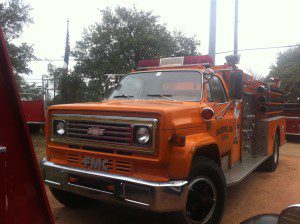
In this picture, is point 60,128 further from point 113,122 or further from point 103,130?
point 113,122

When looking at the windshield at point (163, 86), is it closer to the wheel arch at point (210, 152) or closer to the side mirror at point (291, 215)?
the wheel arch at point (210, 152)

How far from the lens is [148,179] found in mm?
3572

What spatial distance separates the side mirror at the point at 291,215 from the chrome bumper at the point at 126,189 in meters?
1.67

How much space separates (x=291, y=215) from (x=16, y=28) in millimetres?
14683

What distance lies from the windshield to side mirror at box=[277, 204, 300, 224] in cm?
289

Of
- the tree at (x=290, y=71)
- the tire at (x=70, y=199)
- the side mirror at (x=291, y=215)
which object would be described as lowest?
the tire at (x=70, y=199)

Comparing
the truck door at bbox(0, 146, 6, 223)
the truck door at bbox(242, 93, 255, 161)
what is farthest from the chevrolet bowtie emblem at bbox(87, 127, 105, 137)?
the truck door at bbox(242, 93, 255, 161)

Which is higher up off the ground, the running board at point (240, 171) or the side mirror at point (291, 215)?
the side mirror at point (291, 215)

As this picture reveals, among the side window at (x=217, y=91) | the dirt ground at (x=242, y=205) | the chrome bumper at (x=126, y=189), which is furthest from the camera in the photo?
the side window at (x=217, y=91)

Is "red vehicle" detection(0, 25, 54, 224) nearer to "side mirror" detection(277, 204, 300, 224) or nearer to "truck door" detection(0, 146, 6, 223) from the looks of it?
"truck door" detection(0, 146, 6, 223)

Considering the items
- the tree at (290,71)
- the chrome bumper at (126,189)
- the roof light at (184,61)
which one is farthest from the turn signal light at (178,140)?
the tree at (290,71)

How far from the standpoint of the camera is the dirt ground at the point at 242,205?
4.66 m

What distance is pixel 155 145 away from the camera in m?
3.51

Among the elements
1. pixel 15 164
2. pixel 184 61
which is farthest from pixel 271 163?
pixel 15 164
